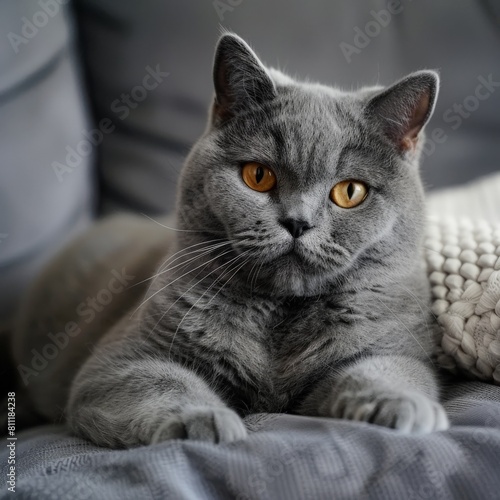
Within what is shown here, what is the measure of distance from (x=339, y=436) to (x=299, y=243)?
31 centimetres

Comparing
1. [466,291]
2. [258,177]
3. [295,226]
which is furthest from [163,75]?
[466,291]

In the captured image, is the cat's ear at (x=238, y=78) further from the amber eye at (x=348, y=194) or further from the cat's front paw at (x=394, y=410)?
the cat's front paw at (x=394, y=410)

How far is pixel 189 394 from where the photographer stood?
872 millimetres

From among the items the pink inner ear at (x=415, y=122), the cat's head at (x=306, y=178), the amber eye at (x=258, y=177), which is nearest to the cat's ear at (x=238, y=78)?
the cat's head at (x=306, y=178)

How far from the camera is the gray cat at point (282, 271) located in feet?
2.99

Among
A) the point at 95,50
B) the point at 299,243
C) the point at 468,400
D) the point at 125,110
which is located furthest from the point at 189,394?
the point at 95,50

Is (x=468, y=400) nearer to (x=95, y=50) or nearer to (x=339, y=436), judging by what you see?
(x=339, y=436)

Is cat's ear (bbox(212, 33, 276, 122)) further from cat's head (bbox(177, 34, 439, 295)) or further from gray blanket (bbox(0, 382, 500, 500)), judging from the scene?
gray blanket (bbox(0, 382, 500, 500))

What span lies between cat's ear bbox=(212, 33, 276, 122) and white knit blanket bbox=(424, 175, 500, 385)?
48cm

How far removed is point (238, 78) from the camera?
1.05 metres

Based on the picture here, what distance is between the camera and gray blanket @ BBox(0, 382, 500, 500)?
2.23 feet

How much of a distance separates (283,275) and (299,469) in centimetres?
33

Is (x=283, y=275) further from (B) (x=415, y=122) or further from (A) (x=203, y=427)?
(B) (x=415, y=122)

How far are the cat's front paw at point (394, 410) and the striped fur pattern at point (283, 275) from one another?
3 cm
